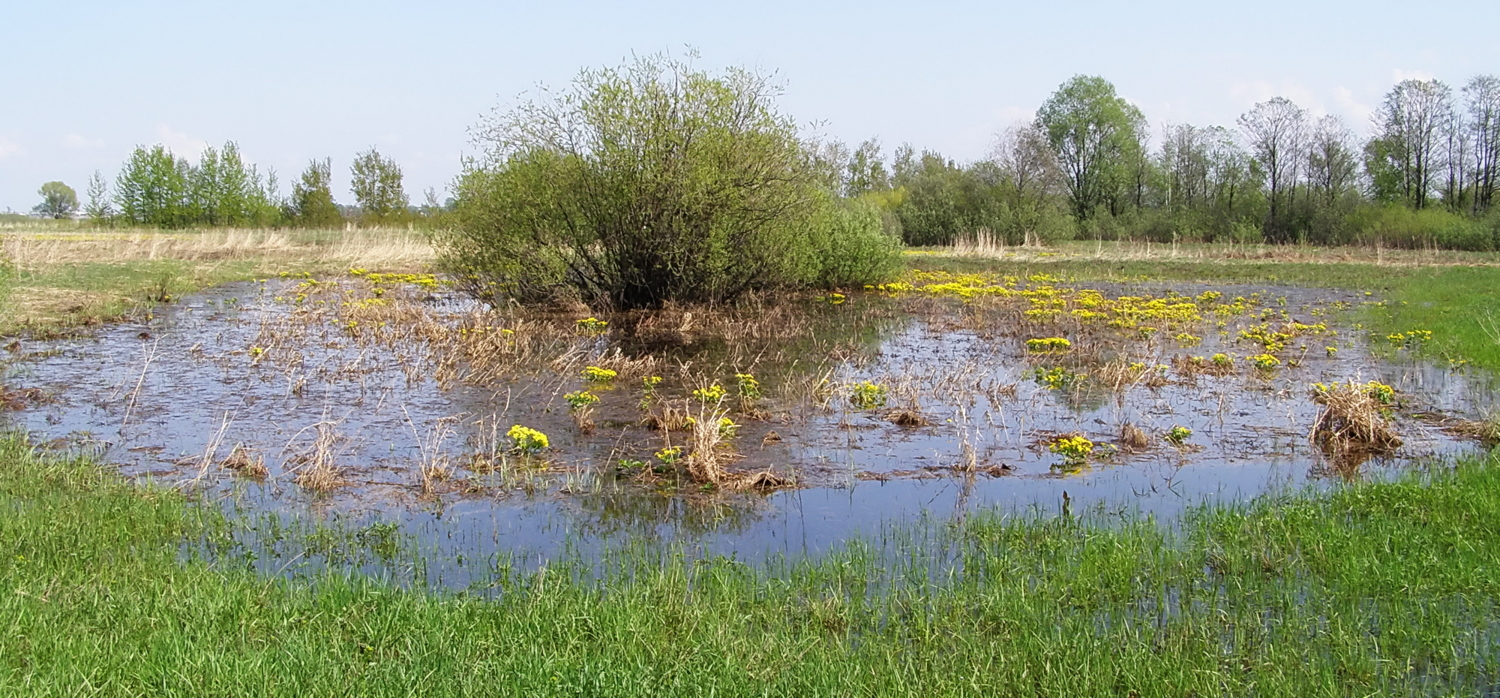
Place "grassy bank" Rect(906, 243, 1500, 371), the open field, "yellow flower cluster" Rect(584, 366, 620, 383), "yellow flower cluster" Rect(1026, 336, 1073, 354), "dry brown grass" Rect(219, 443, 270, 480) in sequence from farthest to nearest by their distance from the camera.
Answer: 1. "grassy bank" Rect(906, 243, 1500, 371)
2. "yellow flower cluster" Rect(1026, 336, 1073, 354)
3. "yellow flower cluster" Rect(584, 366, 620, 383)
4. "dry brown grass" Rect(219, 443, 270, 480)
5. the open field

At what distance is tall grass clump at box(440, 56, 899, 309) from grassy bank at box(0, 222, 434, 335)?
7.01 metres

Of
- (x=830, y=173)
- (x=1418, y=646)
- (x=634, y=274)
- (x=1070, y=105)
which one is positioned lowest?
(x=1418, y=646)

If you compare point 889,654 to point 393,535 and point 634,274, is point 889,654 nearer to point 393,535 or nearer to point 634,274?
point 393,535

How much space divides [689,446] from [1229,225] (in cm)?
5523

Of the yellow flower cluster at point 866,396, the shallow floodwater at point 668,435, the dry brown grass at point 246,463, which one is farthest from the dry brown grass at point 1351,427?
the dry brown grass at point 246,463

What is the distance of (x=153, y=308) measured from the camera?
21375 millimetres

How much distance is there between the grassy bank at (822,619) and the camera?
4.58m

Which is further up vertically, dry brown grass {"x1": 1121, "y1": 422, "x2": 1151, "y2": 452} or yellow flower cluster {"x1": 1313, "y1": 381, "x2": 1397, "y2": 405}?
Result: yellow flower cluster {"x1": 1313, "y1": 381, "x2": 1397, "y2": 405}

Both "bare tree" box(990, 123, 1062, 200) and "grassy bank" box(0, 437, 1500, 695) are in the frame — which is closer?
"grassy bank" box(0, 437, 1500, 695)

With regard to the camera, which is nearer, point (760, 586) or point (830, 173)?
point (760, 586)

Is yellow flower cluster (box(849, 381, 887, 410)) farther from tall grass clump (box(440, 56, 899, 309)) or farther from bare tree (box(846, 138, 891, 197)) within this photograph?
bare tree (box(846, 138, 891, 197))

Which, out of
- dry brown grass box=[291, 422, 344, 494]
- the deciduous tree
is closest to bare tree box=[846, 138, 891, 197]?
dry brown grass box=[291, 422, 344, 494]

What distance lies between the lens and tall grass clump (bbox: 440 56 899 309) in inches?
782

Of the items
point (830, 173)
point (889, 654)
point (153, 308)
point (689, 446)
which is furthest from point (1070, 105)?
point (889, 654)
